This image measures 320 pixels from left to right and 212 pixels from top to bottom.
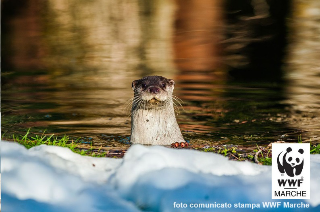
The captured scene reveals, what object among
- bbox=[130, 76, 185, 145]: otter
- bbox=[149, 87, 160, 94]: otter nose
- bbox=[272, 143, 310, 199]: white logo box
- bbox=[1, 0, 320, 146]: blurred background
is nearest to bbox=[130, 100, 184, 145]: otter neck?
bbox=[130, 76, 185, 145]: otter

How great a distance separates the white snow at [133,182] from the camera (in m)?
5.29

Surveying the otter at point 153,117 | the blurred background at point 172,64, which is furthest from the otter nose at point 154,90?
the blurred background at point 172,64

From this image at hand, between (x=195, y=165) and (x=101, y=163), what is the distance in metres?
0.88

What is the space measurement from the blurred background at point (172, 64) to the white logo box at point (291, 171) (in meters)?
3.71

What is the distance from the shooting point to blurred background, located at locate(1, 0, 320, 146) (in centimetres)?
1139

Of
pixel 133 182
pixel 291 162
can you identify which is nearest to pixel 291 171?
pixel 291 162

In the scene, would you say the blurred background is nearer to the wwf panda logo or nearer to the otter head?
the otter head

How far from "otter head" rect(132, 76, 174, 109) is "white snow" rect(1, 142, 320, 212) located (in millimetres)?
2769

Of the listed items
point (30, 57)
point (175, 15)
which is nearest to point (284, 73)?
point (30, 57)

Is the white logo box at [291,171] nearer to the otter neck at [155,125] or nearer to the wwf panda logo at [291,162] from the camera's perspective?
the wwf panda logo at [291,162]

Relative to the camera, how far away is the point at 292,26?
26031 millimetres

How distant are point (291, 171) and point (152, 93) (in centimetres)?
303

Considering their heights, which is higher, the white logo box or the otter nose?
the otter nose

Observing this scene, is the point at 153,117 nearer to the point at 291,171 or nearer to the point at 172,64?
the point at 291,171
